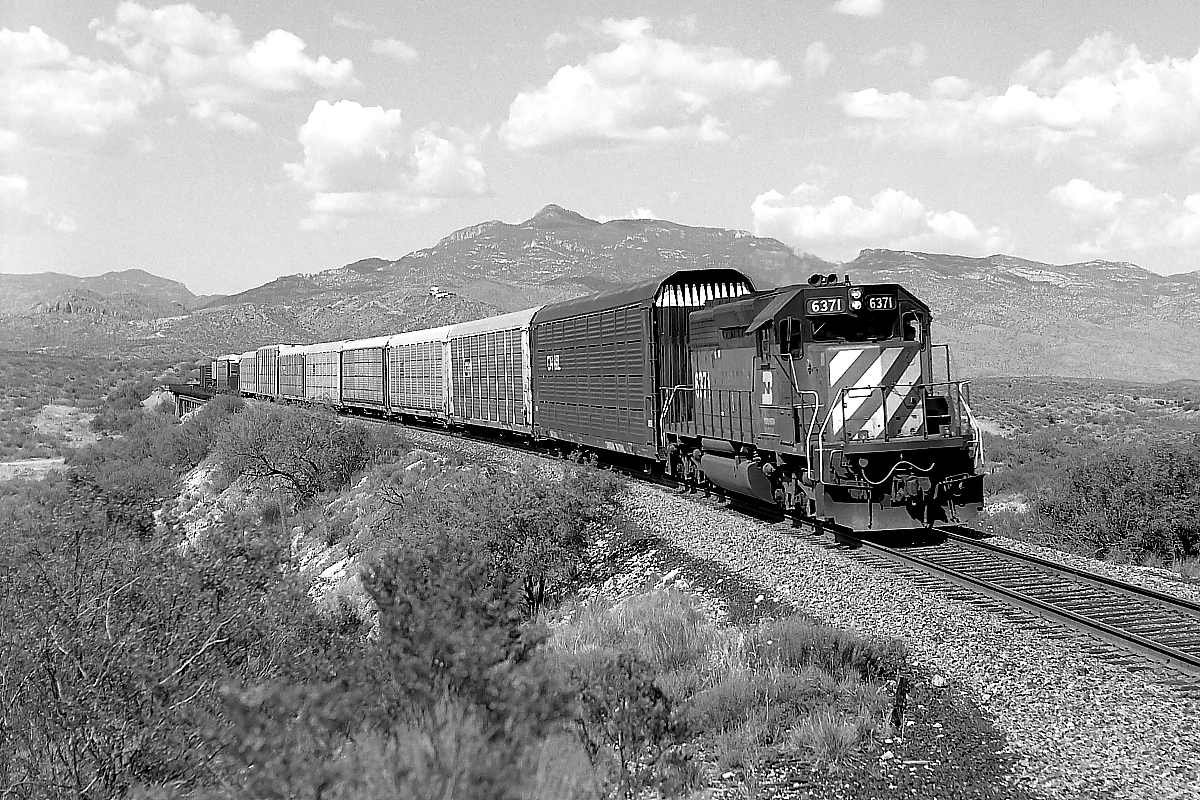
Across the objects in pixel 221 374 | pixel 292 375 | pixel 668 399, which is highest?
pixel 221 374

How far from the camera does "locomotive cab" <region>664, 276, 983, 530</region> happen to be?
1266 cm

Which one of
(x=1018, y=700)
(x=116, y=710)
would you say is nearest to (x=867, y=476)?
(x=1018, y=700)

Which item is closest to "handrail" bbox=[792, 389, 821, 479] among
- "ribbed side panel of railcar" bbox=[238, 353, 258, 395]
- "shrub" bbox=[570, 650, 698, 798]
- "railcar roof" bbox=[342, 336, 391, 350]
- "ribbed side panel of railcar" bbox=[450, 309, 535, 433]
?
"shrub" bbox=[570, 650, 698, 798]

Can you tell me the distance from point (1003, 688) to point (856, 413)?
5.58 metres

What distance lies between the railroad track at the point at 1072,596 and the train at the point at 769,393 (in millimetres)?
568

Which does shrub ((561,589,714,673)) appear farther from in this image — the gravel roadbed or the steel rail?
the gravel roadbed

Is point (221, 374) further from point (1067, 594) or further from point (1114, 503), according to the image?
point (1067, 594)

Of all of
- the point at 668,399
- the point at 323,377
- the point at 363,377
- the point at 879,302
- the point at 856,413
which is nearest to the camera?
the point at 856,413

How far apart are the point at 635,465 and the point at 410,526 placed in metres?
7.82

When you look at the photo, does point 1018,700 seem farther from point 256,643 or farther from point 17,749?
point 17,749

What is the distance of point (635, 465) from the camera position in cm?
2161

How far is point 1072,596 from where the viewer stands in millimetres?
10359

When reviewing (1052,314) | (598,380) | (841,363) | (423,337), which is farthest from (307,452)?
(1052,314)

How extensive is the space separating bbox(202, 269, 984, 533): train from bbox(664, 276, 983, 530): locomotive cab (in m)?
0.02
